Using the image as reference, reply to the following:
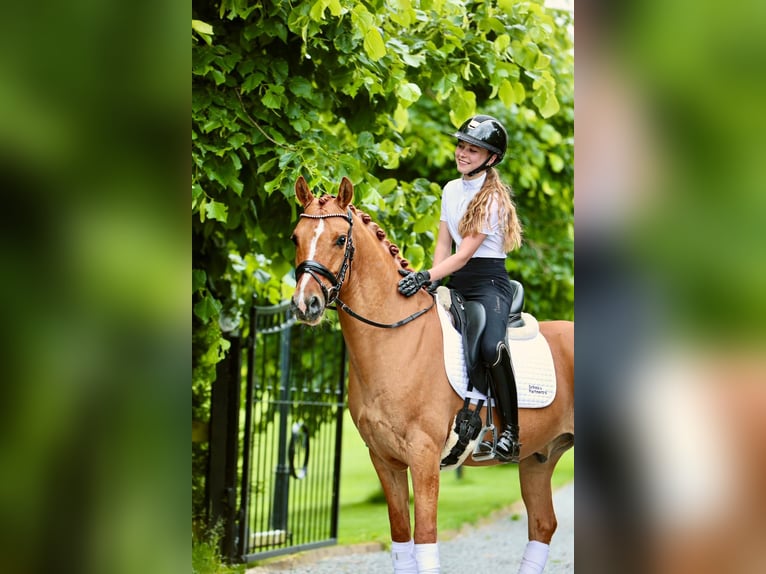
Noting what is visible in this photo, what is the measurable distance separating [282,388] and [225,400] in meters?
0.79

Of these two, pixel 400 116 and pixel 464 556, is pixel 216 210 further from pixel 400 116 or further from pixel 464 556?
pixel 464 556

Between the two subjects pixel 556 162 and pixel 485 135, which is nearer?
pixel 485 135

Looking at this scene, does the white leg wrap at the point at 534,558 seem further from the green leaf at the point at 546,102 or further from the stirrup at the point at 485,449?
the green leaf at the point at 546,102

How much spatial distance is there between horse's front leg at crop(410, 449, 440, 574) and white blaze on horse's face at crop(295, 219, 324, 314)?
1026 millimetres

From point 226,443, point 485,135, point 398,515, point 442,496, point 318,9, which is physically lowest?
point 442,496

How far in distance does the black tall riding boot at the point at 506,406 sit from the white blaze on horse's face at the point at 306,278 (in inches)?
47.6

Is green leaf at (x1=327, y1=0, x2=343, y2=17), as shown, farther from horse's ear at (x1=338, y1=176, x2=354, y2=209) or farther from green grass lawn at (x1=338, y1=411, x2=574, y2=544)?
green grass lawn at (x1=338, y1=411, x2=574, y2=544)

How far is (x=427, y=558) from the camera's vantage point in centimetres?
496

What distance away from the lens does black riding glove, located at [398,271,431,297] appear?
5270 mm

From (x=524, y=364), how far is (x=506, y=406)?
1.08ft

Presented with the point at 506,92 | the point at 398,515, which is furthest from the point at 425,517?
the point at 506,92
